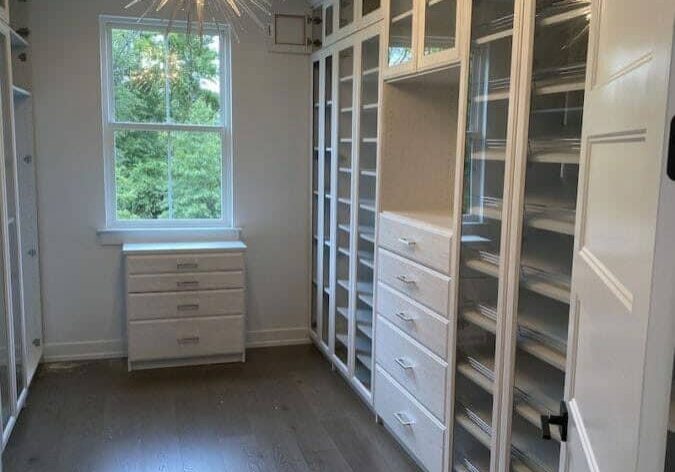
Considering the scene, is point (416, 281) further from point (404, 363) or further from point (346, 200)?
point (346, 200)

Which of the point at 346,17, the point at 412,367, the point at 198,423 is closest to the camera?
the point at 412,367

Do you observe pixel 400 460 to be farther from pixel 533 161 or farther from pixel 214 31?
pixel 214 31

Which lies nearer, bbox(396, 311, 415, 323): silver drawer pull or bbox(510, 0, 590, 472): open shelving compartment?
bbox(510, 0, 590, 472): open shelving compartment

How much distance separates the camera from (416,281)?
8.98ft

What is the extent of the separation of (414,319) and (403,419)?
49 cm

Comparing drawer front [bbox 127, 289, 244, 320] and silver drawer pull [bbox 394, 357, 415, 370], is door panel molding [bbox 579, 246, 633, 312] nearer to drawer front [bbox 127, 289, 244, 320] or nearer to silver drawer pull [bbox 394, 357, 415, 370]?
silver drawer pull [bbox 394, 357, 415, 370]

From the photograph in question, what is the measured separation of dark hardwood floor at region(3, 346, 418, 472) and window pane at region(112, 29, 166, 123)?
166cm

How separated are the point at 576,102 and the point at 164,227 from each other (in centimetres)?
307

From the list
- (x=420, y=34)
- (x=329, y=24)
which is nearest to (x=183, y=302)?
(x=329, y=24)

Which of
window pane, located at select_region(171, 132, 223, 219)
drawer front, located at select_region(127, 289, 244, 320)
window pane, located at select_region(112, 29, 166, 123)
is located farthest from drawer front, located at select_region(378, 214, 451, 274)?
window pane, located at select_region(112, 29, 166, 123)

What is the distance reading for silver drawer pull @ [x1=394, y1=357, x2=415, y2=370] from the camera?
2800 mm

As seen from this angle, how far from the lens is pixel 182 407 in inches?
136

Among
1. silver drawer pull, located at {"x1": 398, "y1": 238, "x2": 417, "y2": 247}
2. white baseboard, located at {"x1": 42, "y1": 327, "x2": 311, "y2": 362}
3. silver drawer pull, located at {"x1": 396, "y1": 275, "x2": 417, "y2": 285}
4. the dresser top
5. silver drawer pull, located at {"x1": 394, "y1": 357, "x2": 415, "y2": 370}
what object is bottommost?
white baseboard, located at {"x1": 42, "y1": 327, "x2": 311, "y2": 362}

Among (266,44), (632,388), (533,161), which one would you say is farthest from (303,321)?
(632,388)
